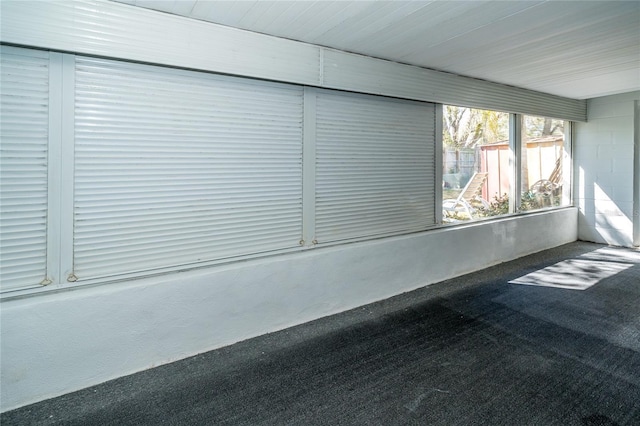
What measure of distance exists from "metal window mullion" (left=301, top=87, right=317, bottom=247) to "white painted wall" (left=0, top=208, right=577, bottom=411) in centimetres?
23

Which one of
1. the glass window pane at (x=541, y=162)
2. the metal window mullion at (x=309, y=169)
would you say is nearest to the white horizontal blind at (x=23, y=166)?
the metal window mullion at (x=309, y=169)

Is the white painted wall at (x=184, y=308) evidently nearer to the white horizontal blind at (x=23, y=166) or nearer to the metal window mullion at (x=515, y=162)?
the white horizontal blind at (x=23, y=166)

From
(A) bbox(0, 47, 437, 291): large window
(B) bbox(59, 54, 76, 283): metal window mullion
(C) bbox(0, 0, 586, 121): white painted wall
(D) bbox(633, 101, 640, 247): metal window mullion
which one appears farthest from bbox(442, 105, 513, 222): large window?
(B) bbox(59, 54, 76, 283): metal window mullion

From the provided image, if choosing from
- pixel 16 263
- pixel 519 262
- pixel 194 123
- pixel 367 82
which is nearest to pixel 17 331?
pixel 16 263

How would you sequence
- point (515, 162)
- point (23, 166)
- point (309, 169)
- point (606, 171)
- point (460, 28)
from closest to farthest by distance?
point (23, 166) < point (460, 28) < point (309, 169) < point (515, 162) < point (606, 171)

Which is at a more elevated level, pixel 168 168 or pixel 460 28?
pixel 460 28

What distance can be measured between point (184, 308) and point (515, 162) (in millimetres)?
5310

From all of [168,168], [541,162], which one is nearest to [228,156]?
[168,168]

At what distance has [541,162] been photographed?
6520mm

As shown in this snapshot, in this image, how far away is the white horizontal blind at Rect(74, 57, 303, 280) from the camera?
254 centimetres

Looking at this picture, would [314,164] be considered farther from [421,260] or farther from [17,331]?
[17,331]

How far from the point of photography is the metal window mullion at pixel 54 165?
2359mm

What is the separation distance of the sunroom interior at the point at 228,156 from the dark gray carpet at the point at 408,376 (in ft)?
0.84

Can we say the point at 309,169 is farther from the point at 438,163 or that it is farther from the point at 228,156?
the point at 438,163
